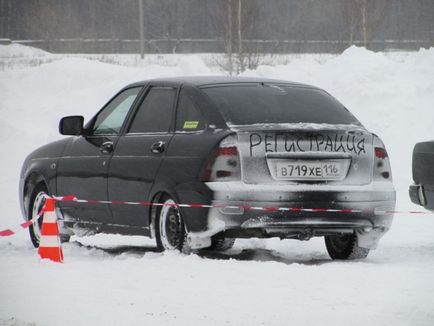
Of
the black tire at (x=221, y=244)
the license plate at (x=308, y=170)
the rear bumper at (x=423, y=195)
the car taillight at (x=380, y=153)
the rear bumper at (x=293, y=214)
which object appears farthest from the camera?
the rear bumper at (x=423, y=195)

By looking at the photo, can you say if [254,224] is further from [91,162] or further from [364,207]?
[91,162]

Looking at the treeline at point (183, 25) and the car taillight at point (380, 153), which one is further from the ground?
the car taillight at point (380, 153)

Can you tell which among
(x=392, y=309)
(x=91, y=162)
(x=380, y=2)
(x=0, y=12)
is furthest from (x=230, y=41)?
(x=392, y=309)

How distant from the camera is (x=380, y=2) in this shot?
50.2 metres

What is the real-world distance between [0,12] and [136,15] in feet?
28.3

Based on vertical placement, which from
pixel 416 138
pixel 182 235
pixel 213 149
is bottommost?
pixel 416 138

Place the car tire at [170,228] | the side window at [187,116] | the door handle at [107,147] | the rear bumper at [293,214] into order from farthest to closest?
the door handle at [107,147] < the side window at [187,116] < the car tire at [170,228] < the rear bumper at [293,214]

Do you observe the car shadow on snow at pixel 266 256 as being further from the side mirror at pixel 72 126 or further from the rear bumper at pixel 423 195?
the side mirror at pixel 72 126

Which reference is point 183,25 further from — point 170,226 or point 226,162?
point 226,162

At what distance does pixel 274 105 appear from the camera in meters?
9.62

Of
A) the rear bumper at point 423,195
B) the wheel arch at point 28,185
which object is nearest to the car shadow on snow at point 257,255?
the wheel arch at point 28,185

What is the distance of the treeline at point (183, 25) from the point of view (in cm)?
6166

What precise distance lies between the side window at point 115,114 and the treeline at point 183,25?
4892 cm

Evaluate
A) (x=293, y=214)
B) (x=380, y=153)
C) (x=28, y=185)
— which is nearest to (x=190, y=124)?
(x=293, y=214)
